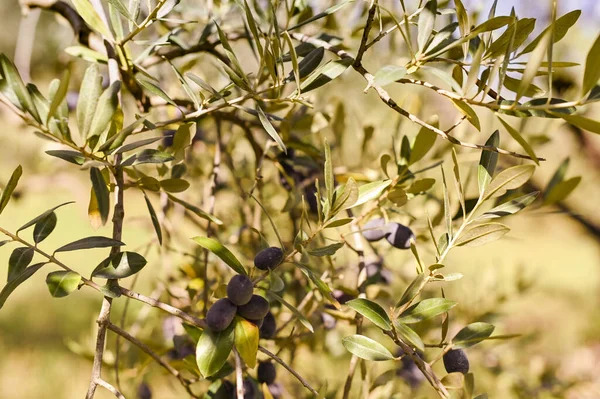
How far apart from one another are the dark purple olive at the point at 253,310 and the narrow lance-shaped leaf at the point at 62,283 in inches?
4.5

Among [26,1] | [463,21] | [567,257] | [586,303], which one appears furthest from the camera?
[567,257]

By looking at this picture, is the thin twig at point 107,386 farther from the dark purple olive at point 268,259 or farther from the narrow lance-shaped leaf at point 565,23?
the narrow lance-shaped leaf at point 565,23

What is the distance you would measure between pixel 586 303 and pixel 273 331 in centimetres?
424

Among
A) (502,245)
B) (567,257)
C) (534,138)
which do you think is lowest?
(567,257)

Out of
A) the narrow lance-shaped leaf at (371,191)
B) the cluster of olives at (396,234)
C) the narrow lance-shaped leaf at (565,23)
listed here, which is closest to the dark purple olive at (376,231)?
the cluster of olives at (396,234)

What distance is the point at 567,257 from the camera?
5684 mm

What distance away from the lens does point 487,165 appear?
1.24 feet

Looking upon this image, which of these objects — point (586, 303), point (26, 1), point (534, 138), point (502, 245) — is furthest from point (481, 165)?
point (502, 245)

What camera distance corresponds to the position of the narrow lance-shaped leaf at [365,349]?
14.5 inches

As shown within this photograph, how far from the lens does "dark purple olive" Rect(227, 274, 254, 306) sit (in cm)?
36

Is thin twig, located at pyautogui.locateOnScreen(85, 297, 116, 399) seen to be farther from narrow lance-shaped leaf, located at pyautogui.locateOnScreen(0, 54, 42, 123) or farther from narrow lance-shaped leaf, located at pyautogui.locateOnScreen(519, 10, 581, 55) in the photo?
narrow lance-shaped leaf, located at pyautogui.locateOnScreen(519, 10, 581, 55)

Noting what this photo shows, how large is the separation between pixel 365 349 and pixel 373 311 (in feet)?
0.11

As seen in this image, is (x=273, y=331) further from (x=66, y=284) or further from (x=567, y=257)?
(x=567, y=257)

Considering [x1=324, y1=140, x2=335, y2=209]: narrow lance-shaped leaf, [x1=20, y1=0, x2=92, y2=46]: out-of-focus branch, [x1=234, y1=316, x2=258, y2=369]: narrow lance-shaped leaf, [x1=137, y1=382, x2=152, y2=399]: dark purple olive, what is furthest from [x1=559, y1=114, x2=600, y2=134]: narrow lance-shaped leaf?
[x1=137, y1=382, x2=152, y2=399]: dark purple olive
